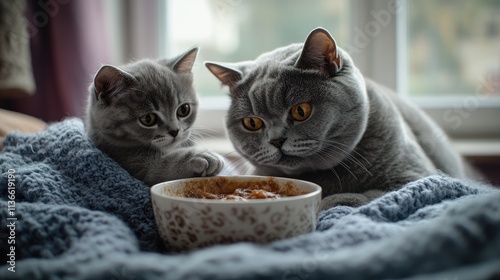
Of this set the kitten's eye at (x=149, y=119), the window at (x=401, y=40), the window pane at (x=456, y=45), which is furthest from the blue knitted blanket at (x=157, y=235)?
the window pane at (x=456, y=45)

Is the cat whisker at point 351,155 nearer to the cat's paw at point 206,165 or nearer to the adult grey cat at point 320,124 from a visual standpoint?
the adult grey cat at point 320,124

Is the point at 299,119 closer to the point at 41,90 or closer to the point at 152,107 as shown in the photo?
the point at 152,107

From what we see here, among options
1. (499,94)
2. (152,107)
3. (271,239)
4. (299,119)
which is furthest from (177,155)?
(499,94)

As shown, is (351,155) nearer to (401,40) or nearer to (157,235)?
(157,235)

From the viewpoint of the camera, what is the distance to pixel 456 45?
1954mm

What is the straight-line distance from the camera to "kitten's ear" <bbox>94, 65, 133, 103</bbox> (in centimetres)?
106

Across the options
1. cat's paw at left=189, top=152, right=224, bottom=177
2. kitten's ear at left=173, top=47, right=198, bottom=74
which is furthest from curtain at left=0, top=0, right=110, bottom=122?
cat's paw at left=189, top=152, right=224, bottom=177

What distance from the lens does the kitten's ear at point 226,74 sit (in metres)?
1.12

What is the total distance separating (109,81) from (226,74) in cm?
28

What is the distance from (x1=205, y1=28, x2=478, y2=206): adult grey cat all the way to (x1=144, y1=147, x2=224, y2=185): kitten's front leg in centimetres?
13

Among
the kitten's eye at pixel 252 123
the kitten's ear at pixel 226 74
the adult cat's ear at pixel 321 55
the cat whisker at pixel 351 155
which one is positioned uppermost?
the adult cat's ear at pixel 321 55

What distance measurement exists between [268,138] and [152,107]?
0.30m

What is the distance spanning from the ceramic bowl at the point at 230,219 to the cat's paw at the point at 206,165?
21 cm

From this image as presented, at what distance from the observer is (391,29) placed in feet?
6.23
